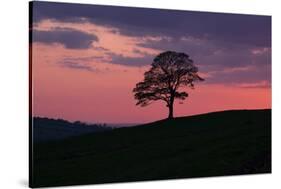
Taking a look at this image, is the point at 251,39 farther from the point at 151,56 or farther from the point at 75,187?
the point at 75,187

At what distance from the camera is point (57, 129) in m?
12.9

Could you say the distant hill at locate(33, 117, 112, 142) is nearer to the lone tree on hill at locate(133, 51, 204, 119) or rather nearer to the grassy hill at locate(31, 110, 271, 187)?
the grassy hill at locate(31, 110, 271, 187)

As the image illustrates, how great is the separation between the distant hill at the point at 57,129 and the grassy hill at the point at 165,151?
0.34 feet

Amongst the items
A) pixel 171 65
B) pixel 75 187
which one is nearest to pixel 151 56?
pixel 171 65

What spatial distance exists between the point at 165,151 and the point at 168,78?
1360 mm

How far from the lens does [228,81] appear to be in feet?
47.2

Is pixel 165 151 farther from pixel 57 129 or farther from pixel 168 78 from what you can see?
pixel 57 129

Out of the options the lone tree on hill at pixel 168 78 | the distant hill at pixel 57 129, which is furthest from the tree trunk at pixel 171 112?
the distant hill at pixel 57 129

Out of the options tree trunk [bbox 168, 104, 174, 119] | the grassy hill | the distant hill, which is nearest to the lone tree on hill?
tree trunk [bbox 168, 104, 174, 119]

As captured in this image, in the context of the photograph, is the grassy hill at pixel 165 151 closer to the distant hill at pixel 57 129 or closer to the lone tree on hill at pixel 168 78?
the distant hill at pixel 57 129

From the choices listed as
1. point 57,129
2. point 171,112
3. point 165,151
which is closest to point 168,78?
point 171,112

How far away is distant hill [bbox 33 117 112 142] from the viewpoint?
12641 mm

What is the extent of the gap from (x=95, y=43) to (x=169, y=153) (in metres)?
2.49

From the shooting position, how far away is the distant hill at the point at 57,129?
1264cm
